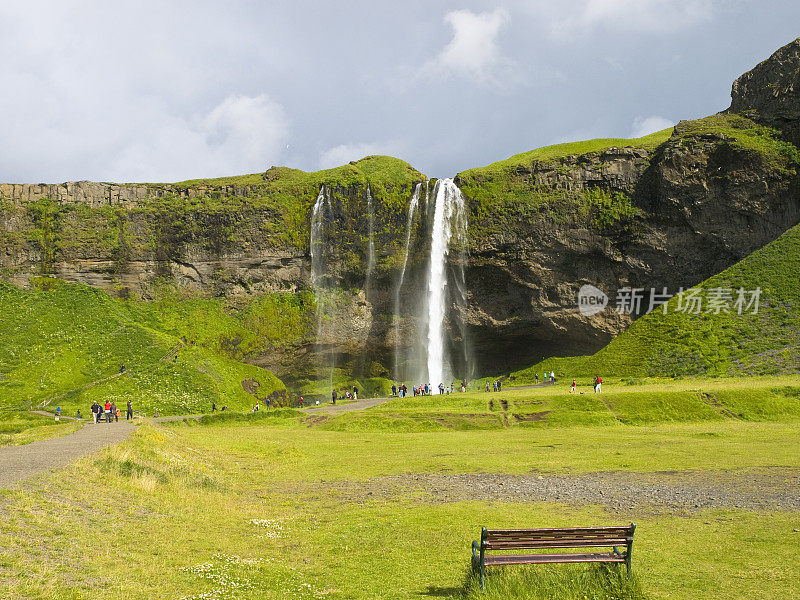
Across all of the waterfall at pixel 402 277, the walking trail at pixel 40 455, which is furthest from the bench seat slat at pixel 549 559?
the waterfall at pixel 402 277

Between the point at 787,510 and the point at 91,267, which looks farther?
the point at 91,267

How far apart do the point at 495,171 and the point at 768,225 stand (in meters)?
32.7

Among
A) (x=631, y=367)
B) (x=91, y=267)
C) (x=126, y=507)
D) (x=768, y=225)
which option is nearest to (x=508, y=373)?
(x=631, y=367)

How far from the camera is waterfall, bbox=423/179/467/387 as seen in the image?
72.4 meters

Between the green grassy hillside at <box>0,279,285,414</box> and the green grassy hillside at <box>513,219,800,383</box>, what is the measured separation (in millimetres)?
37574

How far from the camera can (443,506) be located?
15.6 metres

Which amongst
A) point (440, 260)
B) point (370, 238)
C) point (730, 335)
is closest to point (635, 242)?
point (730, 335)

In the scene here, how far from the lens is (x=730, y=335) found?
53.1 m

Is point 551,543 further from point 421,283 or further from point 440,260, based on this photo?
point 421,283

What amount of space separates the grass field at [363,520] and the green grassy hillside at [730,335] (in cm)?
2199

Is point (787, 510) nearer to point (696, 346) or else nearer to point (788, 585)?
point (788, 585)

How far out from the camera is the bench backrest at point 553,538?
8594mm

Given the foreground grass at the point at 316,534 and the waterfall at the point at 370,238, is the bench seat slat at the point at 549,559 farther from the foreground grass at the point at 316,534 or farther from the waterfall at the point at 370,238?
the waterfall at the point at 370,238

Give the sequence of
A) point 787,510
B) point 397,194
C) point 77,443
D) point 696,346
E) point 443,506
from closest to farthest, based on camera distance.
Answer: point 787,510 → point 443,506 → point 77,443 → point 696,346 → point 397,194
